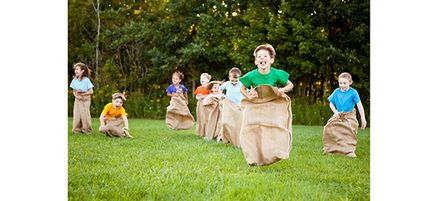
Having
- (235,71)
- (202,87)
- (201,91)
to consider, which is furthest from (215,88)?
(235,71)

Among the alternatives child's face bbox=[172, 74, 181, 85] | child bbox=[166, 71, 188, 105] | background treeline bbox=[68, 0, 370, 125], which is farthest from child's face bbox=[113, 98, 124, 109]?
child's face bbox=[172, 74, 181, 85]

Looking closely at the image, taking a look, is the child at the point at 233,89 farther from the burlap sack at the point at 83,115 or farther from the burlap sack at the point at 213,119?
the burlap sack at the point at 83,115

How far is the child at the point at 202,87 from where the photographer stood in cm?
523

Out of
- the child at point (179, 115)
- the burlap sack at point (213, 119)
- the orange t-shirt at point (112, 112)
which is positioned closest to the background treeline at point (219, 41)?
the orange t-shirt at point (112, 112)

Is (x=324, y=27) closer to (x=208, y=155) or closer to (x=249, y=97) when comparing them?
(x=249, y=97)

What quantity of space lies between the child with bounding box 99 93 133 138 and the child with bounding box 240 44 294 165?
161cm

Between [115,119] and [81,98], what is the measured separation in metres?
0.76

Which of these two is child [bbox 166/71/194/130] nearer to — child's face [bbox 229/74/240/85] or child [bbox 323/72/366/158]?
child's face [bbox 229/74/240/85]

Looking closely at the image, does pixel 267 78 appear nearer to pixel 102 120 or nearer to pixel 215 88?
pixel 215 88

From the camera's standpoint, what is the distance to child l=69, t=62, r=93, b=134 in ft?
14.9
